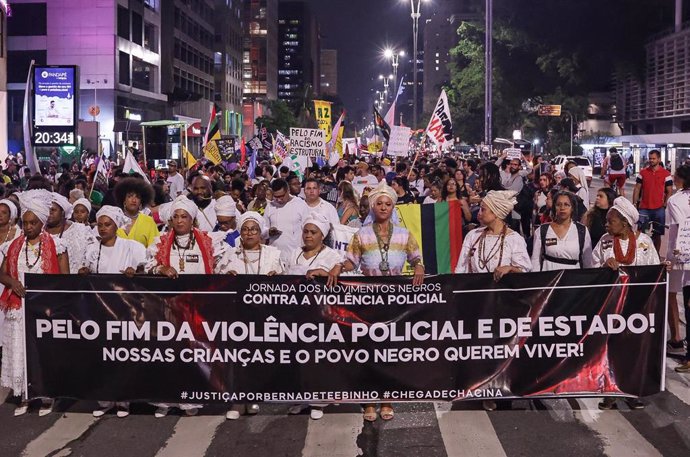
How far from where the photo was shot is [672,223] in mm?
9102

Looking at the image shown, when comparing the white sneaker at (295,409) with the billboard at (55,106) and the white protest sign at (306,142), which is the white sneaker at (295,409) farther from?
the billboard at (55,106)

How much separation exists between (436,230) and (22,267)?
5.03 meters

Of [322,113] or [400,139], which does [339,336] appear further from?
[322,113]

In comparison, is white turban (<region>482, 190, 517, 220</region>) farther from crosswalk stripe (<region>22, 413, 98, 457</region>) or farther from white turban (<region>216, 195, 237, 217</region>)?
crosswalk stripe (<region>22, 413, 98, 457</region>)

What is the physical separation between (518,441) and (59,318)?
3.50 m

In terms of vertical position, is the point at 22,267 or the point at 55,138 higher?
the point at 55,138

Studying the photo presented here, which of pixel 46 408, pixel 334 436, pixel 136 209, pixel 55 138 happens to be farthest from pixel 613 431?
pixel 55 138

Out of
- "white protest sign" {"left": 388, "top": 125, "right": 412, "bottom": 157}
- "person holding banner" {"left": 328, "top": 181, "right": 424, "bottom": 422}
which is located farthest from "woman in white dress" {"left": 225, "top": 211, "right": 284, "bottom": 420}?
"white protest sign" {"left": 388, "top": 125, "right": 412, "bottom": 157}

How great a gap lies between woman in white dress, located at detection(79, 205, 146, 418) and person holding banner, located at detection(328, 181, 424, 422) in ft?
5.75

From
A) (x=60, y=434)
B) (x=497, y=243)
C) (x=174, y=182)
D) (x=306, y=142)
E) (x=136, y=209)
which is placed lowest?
(x=60, y=434)

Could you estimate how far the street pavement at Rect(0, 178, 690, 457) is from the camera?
6258 millimetres

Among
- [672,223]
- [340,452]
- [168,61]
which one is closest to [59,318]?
[340,452]

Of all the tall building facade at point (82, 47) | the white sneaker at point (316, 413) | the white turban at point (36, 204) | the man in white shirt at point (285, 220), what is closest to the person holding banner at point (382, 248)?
the white sneaker at point (316, 413)

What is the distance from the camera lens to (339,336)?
6.86 metres
